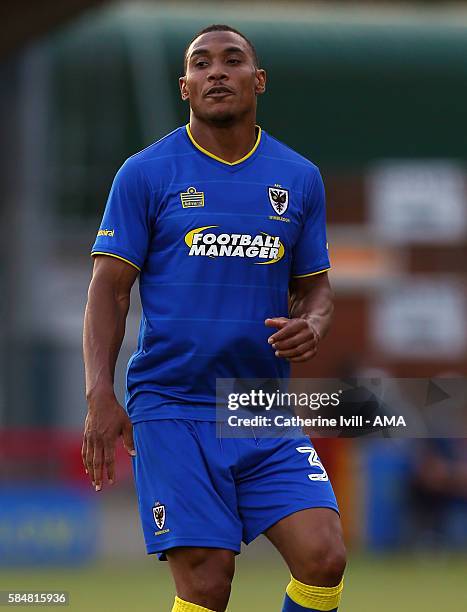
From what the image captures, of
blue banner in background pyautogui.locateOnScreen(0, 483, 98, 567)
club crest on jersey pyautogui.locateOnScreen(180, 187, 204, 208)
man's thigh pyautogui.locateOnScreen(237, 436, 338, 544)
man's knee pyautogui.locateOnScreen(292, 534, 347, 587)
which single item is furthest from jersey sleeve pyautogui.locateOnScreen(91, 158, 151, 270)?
blue banner in background pyautogui.locateOnScreen(0, 483, 98, 567)

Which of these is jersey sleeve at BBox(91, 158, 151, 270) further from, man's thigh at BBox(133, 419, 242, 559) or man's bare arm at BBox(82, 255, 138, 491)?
man's thigh at BBox(133, 419, 242, 559)

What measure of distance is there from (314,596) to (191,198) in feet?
5.03

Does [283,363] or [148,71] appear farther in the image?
[148,71]

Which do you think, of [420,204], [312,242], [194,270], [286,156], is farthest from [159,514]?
[420,204]

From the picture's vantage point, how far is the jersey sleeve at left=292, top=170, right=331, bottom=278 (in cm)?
578

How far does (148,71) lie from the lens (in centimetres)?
2453

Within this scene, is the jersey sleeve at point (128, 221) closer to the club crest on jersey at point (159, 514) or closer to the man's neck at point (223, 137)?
the man's neck at point (223, 137)

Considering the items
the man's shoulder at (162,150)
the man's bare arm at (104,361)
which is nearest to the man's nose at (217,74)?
the man's shoulder at (162,150)

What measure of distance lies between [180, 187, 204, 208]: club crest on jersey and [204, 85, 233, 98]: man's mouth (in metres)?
0.37

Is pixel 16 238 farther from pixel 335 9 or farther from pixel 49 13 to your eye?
pixel 335 9

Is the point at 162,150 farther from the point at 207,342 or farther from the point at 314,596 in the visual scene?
the point at 314,596

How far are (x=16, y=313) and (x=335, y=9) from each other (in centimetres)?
936

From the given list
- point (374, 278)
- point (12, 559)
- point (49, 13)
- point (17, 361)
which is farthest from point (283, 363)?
point (374, 278)

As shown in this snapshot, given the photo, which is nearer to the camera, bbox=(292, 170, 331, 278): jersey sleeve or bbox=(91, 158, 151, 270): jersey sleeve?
bbox=(91, 158, 151, 270): jersey sleeve
